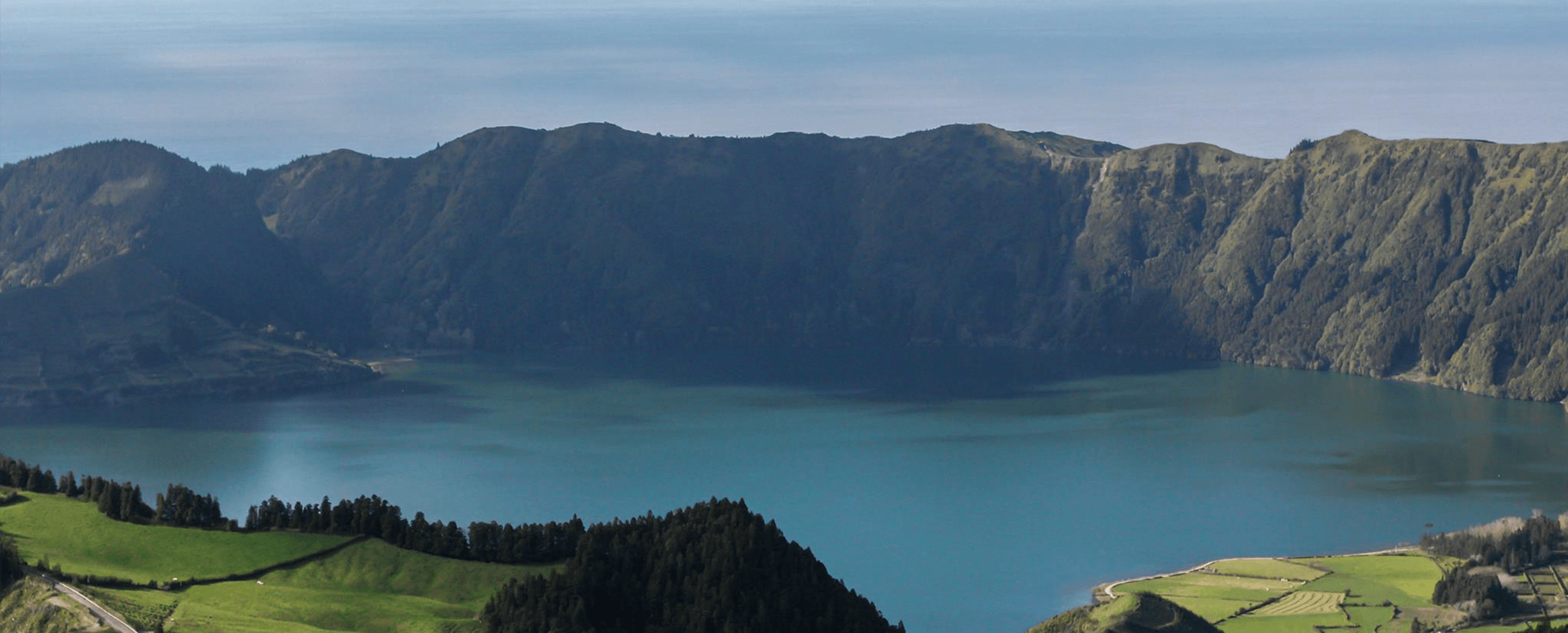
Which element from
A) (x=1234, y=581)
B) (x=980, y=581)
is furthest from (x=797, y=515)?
(x=1234, y=581)

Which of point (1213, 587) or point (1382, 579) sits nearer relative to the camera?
point (1213, 587)

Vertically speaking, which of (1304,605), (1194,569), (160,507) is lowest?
(1304,605)

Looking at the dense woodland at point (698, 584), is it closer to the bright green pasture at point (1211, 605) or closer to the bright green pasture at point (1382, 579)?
the bright green pasture at point (1211, 605)

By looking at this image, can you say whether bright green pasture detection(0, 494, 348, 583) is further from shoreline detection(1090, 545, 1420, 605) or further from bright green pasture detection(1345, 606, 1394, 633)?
bright green pasture detection(1345, 606, 1394, 633)

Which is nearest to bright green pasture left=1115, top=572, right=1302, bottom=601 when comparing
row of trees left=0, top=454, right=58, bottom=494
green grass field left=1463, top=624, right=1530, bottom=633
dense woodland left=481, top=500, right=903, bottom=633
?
green grass field left=1463, top=624, right=1530, bottom=633

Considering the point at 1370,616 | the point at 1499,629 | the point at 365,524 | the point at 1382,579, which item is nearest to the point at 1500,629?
the point at 1499,629

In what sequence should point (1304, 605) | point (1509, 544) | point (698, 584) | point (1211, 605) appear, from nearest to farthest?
point (698, 584)
point (1211, 605)
point (1304, 605)
point (1509, 544)

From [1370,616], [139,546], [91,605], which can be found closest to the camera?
[91,605]

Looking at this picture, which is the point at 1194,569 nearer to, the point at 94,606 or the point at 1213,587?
the point at 1213,587
